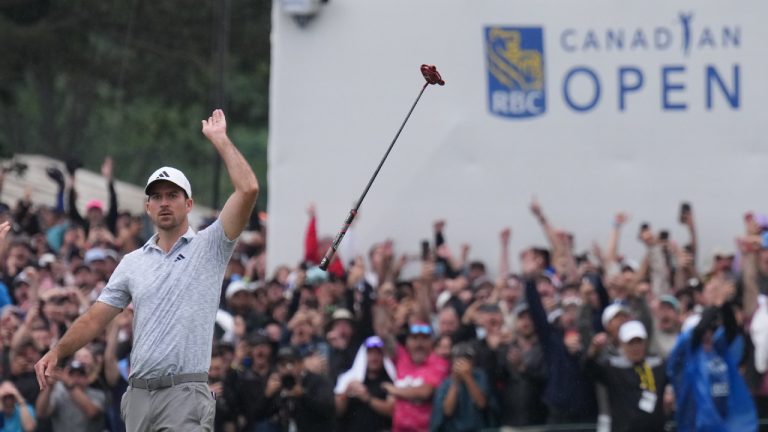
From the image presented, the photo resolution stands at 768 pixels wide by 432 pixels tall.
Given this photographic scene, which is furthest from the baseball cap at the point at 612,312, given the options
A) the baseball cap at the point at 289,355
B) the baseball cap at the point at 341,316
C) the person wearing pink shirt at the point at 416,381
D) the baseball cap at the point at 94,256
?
the baseball cap at the point at 94,256

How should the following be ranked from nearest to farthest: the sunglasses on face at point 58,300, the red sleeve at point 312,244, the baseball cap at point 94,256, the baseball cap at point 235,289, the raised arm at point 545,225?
the sunglasses on face at point 58,300, the baseball cap at point 235,289, the baseball cap at point 94,256, the raised arm at point 545,225, the red sleeve at point 312,244

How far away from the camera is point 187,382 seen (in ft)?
32.3

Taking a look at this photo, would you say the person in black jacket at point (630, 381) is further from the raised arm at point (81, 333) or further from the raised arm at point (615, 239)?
the raised arm at point (81, 333)

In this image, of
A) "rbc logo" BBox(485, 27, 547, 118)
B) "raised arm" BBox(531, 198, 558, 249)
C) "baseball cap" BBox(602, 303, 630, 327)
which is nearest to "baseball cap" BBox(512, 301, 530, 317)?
"baseball cap" BBox(602, 303, 630, 327)

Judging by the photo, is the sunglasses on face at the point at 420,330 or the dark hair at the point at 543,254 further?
the dark hair at the point at 543,254

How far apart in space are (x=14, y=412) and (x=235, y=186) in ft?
19.4

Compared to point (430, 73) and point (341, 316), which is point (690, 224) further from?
point (430, 73)

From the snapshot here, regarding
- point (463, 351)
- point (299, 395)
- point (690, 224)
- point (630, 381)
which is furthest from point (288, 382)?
point (690, 224)

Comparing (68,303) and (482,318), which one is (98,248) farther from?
(482,318)

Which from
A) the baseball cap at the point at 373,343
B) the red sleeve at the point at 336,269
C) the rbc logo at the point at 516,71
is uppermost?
the rbc logo at the point at 516,71

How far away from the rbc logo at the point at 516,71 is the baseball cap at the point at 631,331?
19.4 ft

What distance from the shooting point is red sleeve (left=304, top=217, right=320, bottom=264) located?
64.2 feet

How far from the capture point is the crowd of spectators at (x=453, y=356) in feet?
49.1

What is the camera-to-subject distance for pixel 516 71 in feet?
67.6
